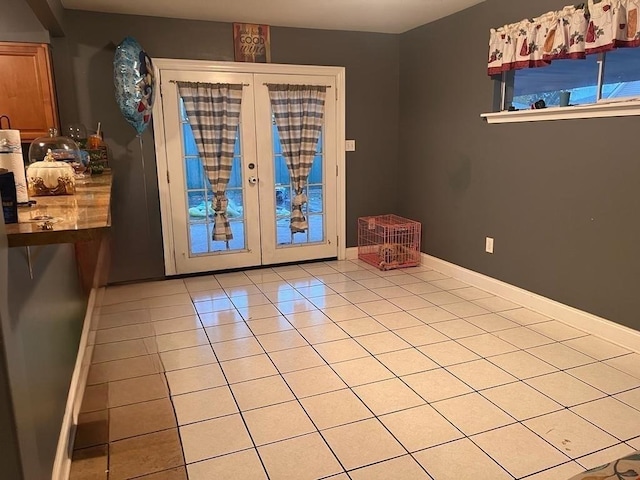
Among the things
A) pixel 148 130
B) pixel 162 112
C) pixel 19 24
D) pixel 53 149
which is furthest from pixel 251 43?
pixel 53 149

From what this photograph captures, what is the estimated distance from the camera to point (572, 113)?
3205 millimetres

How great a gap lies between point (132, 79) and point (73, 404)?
2.46 metres

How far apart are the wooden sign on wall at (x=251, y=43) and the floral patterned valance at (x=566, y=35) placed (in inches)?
79.9

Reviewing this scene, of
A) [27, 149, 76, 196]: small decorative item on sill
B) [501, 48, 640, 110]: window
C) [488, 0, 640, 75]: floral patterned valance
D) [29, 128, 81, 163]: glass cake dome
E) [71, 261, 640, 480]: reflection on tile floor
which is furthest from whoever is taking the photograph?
[501, 48, 640, 110]: window

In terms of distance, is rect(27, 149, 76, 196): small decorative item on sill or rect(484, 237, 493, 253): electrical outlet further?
rect(484, 237, 493, 253): electrical outlet

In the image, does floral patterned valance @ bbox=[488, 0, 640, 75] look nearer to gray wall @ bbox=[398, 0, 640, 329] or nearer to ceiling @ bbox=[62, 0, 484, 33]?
gray wall @ bbox=[398, 0, 640, 329]

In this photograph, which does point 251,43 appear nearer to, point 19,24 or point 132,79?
point 132,79

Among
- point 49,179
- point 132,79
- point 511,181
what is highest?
point 132,79

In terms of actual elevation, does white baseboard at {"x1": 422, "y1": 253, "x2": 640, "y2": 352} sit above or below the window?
below

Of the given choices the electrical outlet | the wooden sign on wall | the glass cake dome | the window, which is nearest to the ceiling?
the wooden sign on wall

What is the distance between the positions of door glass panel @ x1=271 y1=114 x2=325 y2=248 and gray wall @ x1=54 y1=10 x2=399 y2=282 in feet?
1.05

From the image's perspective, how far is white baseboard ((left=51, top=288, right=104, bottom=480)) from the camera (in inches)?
74.3

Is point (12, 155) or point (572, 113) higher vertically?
point (572, 113)

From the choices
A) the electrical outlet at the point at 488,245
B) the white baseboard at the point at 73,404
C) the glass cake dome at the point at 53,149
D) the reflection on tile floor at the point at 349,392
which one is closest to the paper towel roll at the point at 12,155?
the glass cake dome at the point at 53,149
